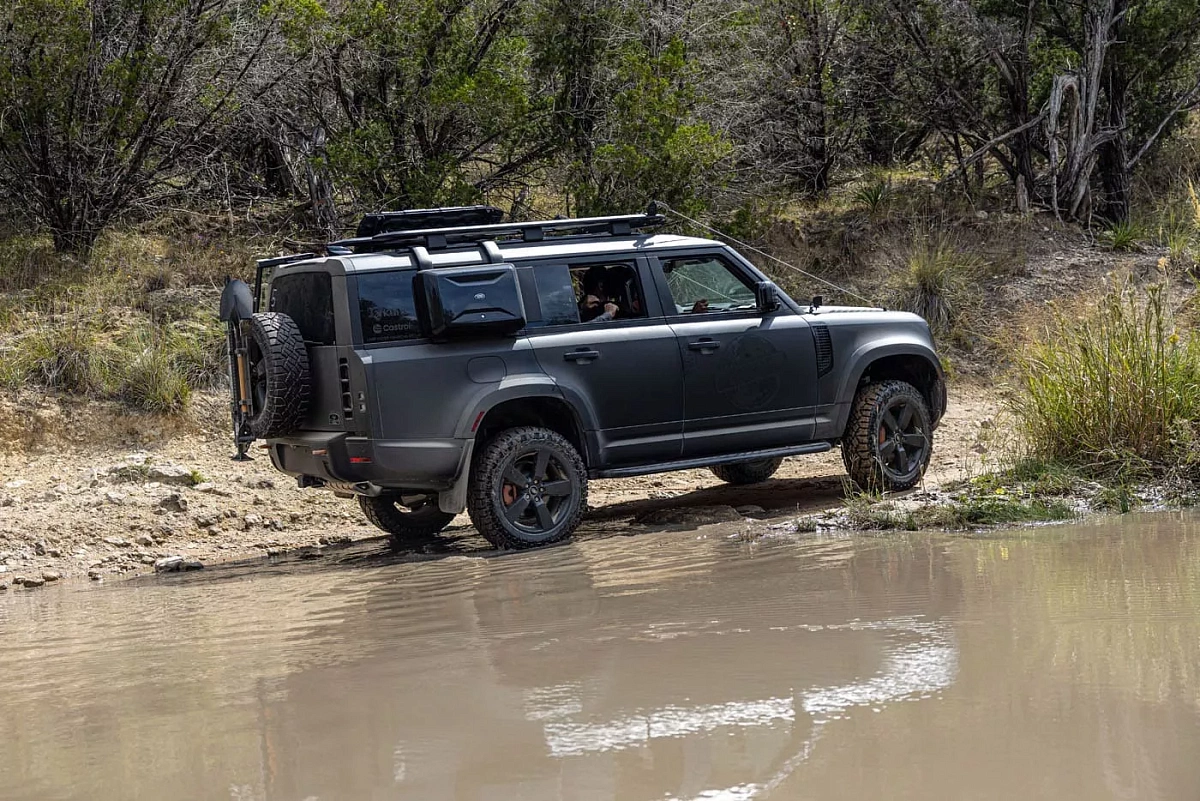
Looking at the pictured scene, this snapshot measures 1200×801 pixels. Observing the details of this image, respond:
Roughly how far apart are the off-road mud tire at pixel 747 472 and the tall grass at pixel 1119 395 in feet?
7.43

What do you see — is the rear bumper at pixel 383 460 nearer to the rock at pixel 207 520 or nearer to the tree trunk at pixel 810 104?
the rock at pixel 207 520

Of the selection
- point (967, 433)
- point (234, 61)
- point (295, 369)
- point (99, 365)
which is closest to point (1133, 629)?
point (295, 369)

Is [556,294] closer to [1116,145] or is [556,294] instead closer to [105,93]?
[105,93]

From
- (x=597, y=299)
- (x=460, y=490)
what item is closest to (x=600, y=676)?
(x=460, y=490)

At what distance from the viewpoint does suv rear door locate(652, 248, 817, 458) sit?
8.55m

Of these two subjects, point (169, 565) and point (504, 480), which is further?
point (169, 565)

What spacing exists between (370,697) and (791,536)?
3495mm

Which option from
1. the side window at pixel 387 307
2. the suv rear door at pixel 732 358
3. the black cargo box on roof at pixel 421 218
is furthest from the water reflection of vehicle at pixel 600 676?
the black cargo box on roof at pixel 421 218

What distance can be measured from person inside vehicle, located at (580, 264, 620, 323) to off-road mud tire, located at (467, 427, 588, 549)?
86 cm

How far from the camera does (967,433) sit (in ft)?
36.6

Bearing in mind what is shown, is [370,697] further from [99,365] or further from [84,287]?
[84,287]

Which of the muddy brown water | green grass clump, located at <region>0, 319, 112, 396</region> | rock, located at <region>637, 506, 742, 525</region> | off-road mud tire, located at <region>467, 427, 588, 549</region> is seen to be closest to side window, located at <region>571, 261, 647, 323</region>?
off-road mud tire, located at <region>467, 427, 588, 549</region>

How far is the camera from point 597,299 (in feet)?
27.9

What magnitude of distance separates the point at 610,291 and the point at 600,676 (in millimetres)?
4330
